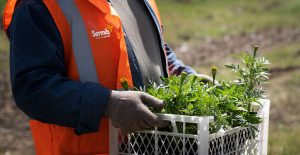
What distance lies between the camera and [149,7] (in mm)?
4188

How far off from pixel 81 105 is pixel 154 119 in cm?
34

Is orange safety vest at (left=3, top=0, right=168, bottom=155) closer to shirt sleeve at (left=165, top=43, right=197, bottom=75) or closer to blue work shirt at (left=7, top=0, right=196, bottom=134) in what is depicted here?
blue work shirt at (left=7, top=0, right=196, bottom=134)

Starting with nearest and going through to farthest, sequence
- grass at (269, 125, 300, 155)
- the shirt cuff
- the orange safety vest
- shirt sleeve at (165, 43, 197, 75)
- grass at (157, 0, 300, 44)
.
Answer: the shirt cuff, the orange safety vest, shirt sleeve at (165, 43, 197, 75), grass at (269, 125, 300, 155), grass at (157, 0, 300, 44)

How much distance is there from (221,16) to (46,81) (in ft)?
55.9

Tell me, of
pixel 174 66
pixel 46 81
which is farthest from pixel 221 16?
pixel 46 81

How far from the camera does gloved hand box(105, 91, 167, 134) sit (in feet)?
10.9

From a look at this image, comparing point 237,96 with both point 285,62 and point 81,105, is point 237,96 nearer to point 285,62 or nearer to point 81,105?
point 81,105

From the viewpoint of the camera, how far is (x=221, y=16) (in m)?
20.3

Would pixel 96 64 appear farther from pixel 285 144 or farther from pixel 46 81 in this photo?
pixel 285 144

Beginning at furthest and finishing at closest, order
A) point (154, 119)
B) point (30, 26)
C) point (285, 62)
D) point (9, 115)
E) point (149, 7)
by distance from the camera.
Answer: point (285, 62)
point (9, 115)
point (149, 7)
point (30, 26)
point (154, 119)

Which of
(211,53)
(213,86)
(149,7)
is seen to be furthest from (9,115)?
(211,53)

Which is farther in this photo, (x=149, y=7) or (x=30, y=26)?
(x=149, y=7)

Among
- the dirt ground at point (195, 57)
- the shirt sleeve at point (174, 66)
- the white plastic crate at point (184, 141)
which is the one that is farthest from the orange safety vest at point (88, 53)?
the dirt ground at point (195, 57)

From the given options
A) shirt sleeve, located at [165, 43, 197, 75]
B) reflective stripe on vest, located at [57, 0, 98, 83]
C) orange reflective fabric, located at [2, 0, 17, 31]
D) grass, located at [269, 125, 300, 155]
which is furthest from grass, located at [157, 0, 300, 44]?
reflective stripe on vest, located at [57, 0, 98, 83]
